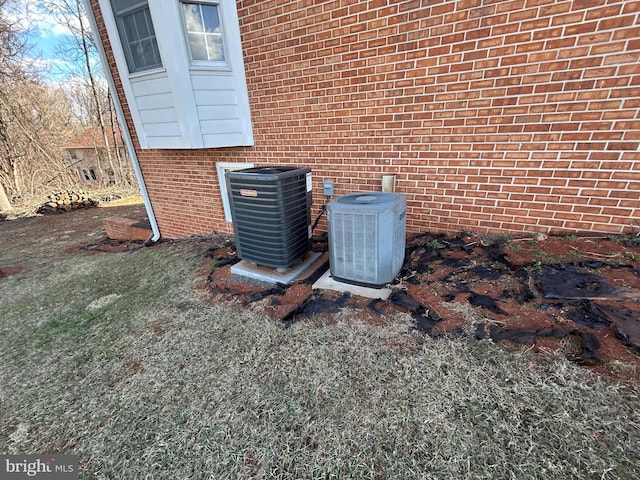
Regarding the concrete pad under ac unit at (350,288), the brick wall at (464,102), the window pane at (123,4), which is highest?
the window pane at (123,4)

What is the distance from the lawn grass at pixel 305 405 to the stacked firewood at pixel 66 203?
8.21m

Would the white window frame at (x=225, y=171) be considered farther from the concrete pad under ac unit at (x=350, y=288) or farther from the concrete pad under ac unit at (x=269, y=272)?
the concrete pad under ac unit at (x=350, y=288)

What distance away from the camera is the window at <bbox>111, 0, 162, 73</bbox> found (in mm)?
3494

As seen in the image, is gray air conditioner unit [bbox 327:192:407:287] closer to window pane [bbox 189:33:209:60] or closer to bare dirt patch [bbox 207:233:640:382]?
bare dirt patch [bbox 207:233:640:382]

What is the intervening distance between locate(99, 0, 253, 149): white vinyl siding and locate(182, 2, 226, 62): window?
0.17 feet

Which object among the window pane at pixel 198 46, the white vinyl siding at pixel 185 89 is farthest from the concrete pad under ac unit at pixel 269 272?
the window pane at pixel 198 46

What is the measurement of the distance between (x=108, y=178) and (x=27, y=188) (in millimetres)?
2654

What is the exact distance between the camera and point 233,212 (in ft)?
10.1

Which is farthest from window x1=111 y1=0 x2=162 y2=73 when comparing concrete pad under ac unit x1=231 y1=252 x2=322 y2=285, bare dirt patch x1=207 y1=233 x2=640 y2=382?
bare dirt patch x1=207 y1=233 x2=640 y2=382

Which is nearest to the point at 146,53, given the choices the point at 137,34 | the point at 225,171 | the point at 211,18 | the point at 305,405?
the point at 137,34

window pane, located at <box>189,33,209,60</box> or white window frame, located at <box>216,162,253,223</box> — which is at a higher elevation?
window pane, located at <box>189,33,209,60</box>

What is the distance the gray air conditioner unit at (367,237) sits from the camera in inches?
94.1

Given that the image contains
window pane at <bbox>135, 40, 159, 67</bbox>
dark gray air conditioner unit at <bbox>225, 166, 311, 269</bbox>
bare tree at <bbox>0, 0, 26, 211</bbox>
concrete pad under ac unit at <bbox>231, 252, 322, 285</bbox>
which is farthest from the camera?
bare tree at <bbox>0, 0, 26, 211</bbox>

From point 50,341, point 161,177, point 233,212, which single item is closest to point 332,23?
point 233,212
